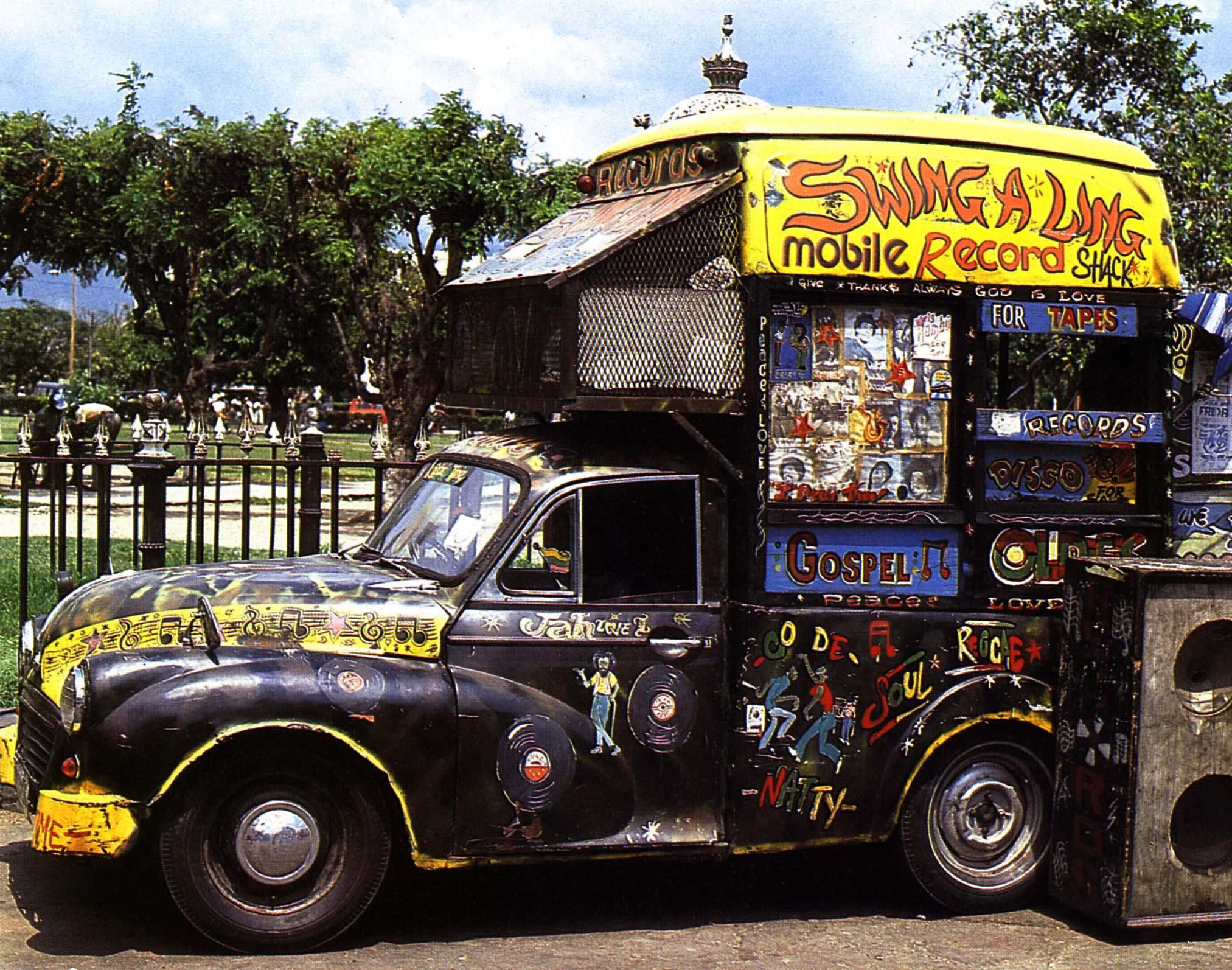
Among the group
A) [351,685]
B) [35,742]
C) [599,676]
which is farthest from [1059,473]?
[35,742]

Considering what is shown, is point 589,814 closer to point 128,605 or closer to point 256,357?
point 128,605

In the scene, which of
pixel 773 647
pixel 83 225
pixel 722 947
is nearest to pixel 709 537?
pixel 773 647

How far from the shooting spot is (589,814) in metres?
5.62

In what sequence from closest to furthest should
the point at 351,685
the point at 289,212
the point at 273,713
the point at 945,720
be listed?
1. the point at 273,713
2. the point at 351,685
3. the point at 945,720
4. the point at 289,212

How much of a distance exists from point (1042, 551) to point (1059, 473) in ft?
1.08

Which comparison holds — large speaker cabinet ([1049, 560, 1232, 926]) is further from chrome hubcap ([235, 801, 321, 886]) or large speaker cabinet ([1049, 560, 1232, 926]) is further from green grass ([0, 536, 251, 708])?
green grass ([0, 536, 251, 708])

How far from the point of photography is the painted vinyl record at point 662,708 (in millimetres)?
5707

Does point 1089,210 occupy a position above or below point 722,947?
above

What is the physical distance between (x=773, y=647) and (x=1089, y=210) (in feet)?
7.24

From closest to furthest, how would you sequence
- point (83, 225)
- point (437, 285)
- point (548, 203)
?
point (548, 203) → point (437, 285) → point (83, 225)

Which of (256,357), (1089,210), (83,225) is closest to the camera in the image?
(1089,210)

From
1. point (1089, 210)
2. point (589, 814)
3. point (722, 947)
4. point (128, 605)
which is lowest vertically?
point (722, 947)

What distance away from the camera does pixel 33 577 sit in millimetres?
12430

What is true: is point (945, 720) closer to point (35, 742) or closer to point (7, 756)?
point (35, 742)
